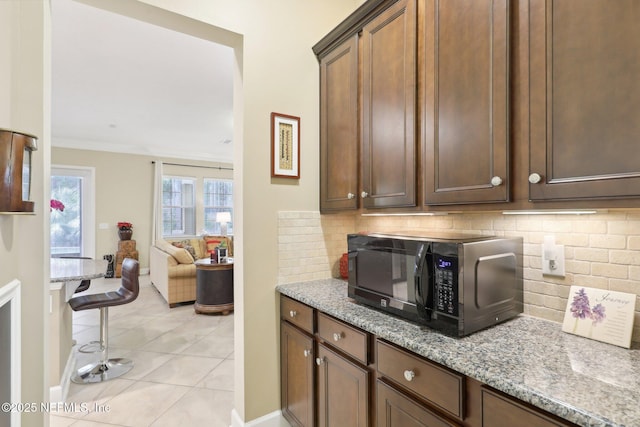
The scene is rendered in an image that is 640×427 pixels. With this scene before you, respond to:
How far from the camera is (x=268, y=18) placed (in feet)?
6.29

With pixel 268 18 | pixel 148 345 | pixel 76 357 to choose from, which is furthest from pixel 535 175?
pixel 76 357

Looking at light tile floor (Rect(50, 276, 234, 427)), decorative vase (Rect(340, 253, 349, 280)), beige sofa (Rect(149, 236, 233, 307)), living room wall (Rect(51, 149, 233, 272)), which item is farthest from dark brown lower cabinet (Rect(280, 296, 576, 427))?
living room wall (Rect(51, 149, 233, 272))

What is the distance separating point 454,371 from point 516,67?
105 centimetres

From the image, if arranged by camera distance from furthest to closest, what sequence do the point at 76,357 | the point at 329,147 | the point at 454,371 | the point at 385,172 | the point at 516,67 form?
the point at 76,357 < the point at 329,147 < the point at 385,172 < the point at 516,67 < the point at 454,371

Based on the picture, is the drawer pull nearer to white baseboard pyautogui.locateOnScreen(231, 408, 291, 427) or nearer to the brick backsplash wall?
the brick backsplash wall

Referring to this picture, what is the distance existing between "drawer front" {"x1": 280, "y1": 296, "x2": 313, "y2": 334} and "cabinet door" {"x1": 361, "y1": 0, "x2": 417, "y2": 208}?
0.68 m

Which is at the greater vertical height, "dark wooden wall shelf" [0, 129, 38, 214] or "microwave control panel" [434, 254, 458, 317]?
"dark wooden wall shelf" [0, 129, 38, 214]

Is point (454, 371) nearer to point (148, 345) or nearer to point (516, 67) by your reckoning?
point (516, 67)

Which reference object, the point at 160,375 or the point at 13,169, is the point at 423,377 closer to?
the point at 13,169

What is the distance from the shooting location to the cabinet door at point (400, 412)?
104cm

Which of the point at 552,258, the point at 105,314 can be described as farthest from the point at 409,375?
the point at 105,314

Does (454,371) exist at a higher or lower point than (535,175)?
lower

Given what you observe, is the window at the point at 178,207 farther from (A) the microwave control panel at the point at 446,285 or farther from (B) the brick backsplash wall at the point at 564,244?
(A) the microwave control panel at the point at 446,285

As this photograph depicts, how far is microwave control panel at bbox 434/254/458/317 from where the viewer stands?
1.11 metres
